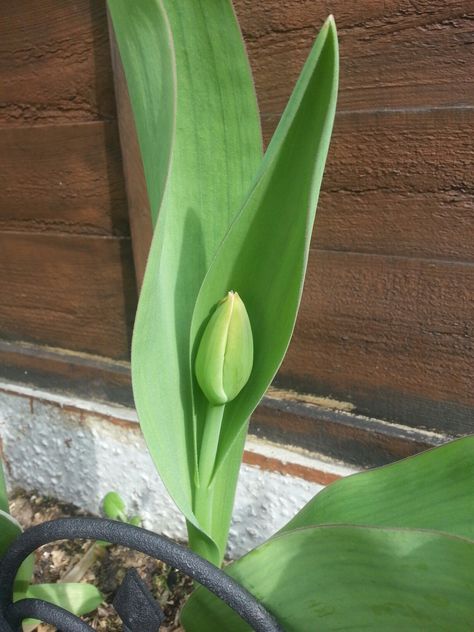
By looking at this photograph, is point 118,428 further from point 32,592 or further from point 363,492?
point 363,492

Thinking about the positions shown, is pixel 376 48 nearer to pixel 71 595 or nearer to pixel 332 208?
pixel 332 208

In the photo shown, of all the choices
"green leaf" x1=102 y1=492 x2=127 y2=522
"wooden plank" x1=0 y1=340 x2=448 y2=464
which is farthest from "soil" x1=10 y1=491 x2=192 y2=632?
"wooden plank" x1=0 y1=340 x2=448 y2=464

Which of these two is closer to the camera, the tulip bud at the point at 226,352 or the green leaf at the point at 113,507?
the tulip bud at the point at 226,352

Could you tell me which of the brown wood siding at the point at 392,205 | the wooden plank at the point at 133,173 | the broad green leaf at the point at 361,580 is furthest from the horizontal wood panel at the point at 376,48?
the broad green leaf at the point at 361,580

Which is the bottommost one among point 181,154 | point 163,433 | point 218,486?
point 218,486

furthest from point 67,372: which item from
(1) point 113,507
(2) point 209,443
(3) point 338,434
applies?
(2) point 209,443

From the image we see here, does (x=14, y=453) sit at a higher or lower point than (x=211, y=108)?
lower

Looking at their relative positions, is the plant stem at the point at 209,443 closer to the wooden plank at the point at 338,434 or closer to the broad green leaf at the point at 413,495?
the broad green leaf at the point at 413,495

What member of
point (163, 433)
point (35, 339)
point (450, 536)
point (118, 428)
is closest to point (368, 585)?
point (450, 536)
